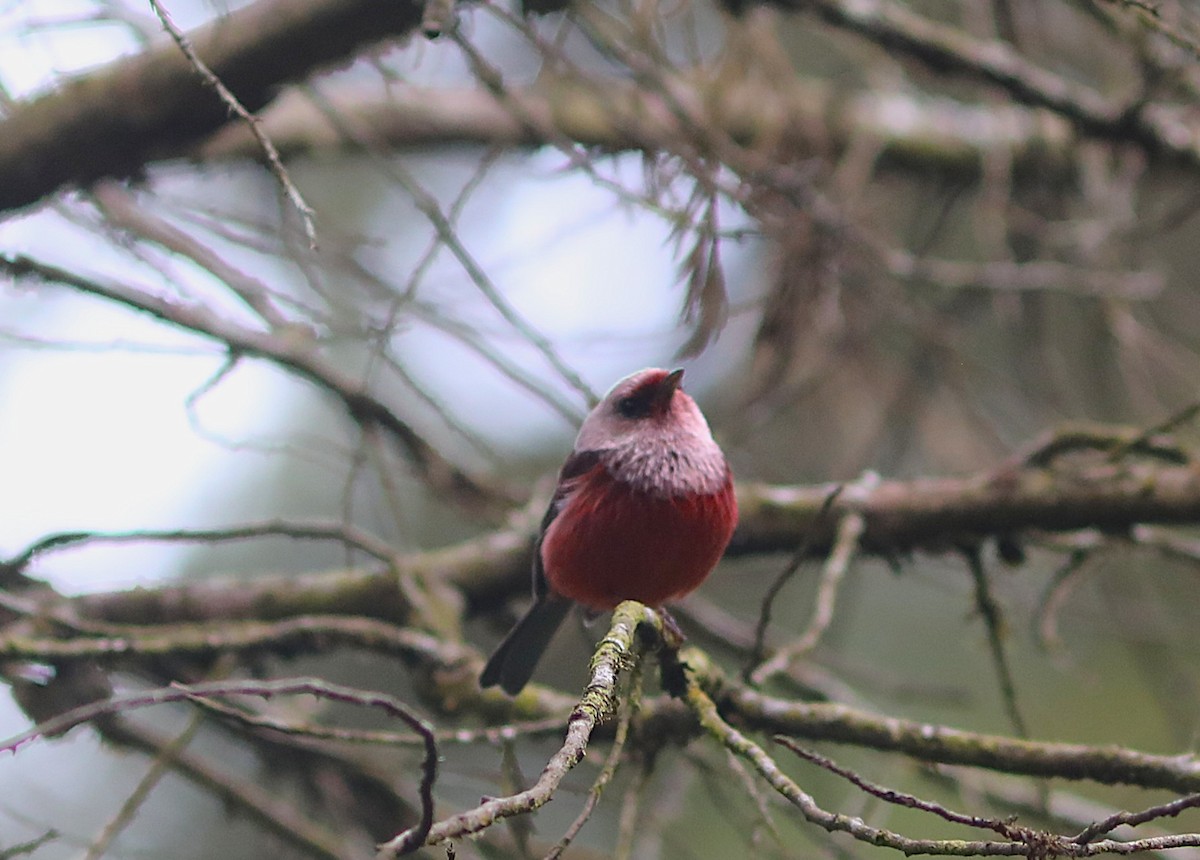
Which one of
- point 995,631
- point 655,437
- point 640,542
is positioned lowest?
point 640,542

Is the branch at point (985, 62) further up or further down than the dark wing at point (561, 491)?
further up

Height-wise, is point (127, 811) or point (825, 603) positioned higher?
point (825, 603)

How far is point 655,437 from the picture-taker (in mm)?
3812

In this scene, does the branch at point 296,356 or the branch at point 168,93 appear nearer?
the branch at point 168,93

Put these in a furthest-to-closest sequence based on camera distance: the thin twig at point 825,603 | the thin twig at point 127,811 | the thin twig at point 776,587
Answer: the thin twig at point 825,603
the thin twig at point 127,811
the thin twig at point 776,587

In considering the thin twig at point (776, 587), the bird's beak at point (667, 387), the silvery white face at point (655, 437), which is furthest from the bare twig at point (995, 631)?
the bird's beak at point (667, 387)

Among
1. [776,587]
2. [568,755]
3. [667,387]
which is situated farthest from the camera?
[667,387]

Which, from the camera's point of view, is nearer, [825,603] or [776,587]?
[776,587]

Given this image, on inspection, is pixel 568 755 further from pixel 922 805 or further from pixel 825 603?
pixel 825 603

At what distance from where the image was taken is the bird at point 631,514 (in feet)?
11.0

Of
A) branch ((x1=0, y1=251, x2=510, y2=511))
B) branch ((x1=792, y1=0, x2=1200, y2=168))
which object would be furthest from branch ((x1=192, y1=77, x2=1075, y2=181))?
A: branch ((x1=0, y1=251, x2=510, y2=511))

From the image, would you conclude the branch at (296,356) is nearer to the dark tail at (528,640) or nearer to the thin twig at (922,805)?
the dark tail at (528,640)

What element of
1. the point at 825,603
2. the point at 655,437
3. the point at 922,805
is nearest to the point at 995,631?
the point at 825,603

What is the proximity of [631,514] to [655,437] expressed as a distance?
18.2 inches
